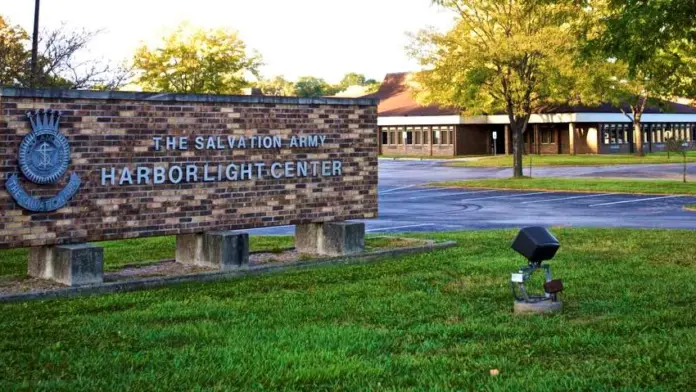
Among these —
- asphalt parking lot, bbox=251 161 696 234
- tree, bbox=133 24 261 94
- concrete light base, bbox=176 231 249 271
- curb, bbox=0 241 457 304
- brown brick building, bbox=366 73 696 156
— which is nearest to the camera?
curb, bbox=0 241 457 304

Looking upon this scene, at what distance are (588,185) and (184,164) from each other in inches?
967

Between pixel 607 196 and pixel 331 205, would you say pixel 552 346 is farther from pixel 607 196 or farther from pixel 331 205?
pixel 607 196

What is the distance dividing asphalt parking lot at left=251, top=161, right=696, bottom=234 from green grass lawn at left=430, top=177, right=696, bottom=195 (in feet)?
3.89

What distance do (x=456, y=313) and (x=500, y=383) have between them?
9.11ft

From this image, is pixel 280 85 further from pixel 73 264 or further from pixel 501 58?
pixel 73 264

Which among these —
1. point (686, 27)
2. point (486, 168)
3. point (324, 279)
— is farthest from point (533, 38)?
point (324, 279)

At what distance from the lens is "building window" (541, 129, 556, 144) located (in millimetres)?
74000

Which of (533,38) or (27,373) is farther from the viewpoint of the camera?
(533,38)

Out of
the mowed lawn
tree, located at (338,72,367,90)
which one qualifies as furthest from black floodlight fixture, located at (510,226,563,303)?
tree, located at (338,72,367,90)

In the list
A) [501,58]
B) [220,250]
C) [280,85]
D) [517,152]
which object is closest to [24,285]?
[220,250]

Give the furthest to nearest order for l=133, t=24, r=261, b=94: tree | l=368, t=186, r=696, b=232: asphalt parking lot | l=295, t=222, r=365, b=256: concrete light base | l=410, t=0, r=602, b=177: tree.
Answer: l=133, t=24, r=261, b=94: tree
l=410, t=0, r=602, b=177: tree
l=368, t=186, r=696, b=232: asphalt parking lot
l=295, t=222, r=365, b=256: concrete light base

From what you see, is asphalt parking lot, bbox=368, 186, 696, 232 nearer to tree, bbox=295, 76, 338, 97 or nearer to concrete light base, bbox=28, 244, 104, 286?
concrete light base, bbox=28, 244, 104, 286

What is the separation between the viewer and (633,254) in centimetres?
1395

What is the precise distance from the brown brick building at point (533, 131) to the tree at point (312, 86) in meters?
52.3
